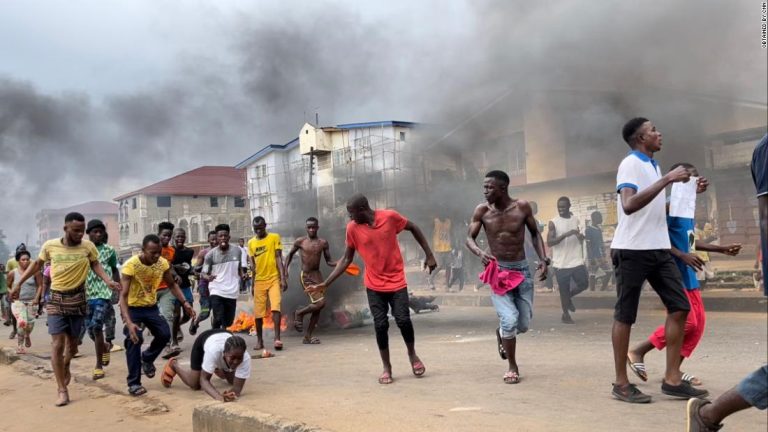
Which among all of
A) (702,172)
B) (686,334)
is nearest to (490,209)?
(686,334)

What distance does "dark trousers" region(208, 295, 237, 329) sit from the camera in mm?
6887

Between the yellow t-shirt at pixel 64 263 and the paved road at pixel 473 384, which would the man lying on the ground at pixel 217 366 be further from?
the yellow t-shirt at pixel 64 263

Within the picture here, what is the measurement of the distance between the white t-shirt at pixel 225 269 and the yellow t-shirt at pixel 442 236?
17.6 ft

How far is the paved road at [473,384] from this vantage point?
3.24 metres

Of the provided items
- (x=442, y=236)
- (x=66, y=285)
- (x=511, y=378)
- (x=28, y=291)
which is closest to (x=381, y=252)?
(x=511, y=378)

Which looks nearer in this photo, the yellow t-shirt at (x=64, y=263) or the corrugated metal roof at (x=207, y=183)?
the yellow t-shirt at (x=64, y=263)

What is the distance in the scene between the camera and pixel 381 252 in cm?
477

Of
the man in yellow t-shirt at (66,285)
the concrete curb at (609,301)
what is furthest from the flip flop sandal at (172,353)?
the concrete curb at (609,301)

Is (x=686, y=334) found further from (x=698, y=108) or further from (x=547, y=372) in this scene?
(x=698, y=108)

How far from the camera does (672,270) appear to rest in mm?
3566

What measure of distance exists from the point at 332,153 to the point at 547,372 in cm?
1269

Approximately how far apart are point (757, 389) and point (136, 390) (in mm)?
4335

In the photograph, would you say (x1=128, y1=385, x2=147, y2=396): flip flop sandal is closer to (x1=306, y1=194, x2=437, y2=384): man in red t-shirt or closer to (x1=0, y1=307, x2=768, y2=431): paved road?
(x1=0, y1=307, x2=768, y2=431): paved road

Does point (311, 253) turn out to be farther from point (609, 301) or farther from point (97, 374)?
point (609, 301)
